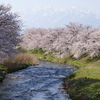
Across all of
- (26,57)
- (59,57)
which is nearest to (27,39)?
(59,57)

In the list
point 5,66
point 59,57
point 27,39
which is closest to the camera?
point 5,66

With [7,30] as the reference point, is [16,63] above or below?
below

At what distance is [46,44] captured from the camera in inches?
3644

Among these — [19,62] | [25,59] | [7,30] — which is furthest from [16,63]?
[7,30]

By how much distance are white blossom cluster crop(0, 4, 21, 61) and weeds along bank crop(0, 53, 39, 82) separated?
16.4 ft

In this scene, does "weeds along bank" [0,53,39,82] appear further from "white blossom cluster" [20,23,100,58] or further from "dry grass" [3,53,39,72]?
"white blossom cluster" [20,23,100,58]

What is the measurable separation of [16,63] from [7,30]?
60.8 feet

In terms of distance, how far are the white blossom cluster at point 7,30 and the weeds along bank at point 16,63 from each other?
4.99 metres

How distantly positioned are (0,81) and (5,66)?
35.5 ft

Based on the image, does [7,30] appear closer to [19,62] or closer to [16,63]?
[16,63]

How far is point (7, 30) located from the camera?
1064 inches

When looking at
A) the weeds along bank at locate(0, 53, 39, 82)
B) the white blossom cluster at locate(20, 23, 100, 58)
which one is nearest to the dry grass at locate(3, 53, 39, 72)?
the weeds along bank at locate(0, 53, 39, 82)

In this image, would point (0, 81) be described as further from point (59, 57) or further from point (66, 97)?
point (59, 57)

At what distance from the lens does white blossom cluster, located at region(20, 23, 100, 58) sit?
59791 millimetres
